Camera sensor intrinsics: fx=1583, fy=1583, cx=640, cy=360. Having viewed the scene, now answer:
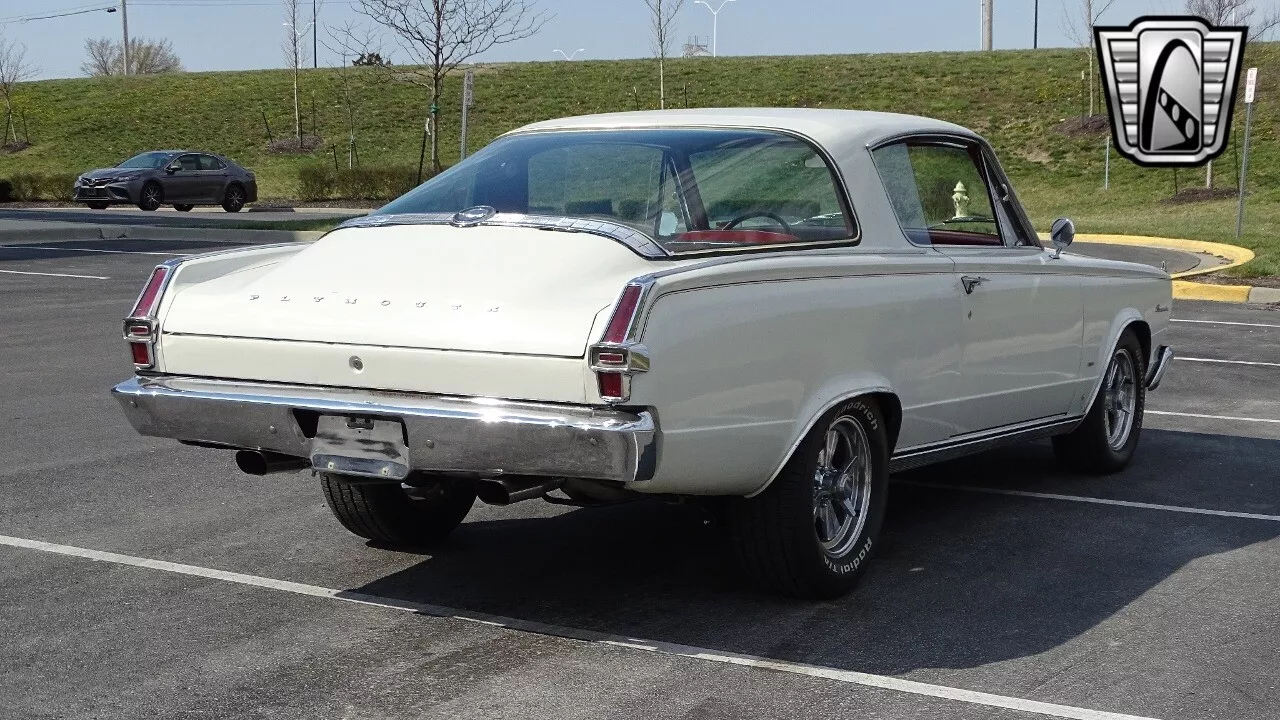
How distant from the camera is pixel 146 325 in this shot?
206 inches

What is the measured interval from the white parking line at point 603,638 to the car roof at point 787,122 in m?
1.78

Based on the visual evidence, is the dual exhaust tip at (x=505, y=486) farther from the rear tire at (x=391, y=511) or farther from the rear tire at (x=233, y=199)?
the rear tire at (x=233, y=199)

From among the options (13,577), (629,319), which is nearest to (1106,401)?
(629,319)

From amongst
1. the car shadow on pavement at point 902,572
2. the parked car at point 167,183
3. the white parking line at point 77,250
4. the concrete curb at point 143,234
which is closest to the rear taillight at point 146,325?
the car shadow on pavement at point 902,572

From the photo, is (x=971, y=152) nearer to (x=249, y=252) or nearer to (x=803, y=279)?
(x=803, y=279)

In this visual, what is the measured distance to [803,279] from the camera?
16.8ft

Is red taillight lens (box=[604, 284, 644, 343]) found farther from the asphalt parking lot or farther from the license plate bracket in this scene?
the asphalt parking lot

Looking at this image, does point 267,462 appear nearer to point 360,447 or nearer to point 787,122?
point 360,447

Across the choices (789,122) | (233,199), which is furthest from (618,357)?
(233,199)

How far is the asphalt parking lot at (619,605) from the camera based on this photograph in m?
4.36

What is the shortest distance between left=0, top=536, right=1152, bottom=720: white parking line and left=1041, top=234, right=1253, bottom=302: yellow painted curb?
14.1 meters

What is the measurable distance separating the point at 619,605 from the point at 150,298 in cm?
187

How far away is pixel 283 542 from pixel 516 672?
196 cm

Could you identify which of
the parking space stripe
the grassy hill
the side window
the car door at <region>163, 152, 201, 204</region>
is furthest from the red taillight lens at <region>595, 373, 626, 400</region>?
the grassy hill
